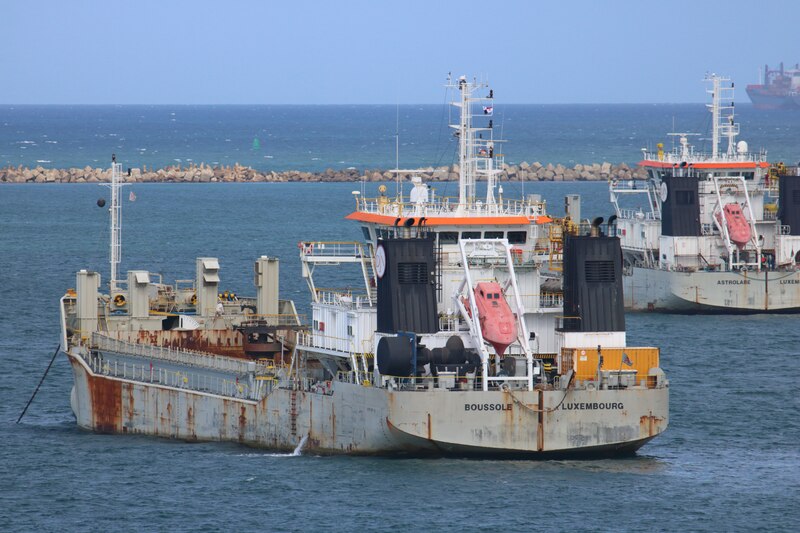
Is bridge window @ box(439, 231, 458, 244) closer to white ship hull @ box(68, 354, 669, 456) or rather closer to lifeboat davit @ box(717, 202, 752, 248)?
white ship hull @ box(68, 354, 669, 456)

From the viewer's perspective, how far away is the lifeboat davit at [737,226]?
71.4 m

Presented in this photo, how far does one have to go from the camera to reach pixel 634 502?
37750 mm

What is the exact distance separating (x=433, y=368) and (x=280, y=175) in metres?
126

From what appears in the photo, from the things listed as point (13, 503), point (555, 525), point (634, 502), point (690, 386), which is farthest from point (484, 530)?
point (690, 386)

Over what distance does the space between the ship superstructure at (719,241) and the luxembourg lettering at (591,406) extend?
109ft

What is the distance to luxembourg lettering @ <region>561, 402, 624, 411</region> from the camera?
129 ft

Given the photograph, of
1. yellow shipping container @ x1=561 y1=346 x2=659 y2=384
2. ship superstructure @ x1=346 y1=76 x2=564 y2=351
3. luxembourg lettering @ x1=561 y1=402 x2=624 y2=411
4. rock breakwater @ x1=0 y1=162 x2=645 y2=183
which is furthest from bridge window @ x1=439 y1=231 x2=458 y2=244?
rock breakwater @ x1=0 y1=162 x2=645 y2=183

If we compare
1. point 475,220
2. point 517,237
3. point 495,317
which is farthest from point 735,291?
point 495,317

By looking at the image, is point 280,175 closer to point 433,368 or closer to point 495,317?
point 495,317

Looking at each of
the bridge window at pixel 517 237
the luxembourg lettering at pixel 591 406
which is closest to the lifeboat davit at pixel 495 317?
the luxembourg lettering at pixel 591 406

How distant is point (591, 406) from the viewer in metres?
39.4

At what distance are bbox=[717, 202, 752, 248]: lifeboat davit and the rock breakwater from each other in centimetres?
8022

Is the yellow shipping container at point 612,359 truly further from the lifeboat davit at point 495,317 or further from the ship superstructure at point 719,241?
the ship superstructure at point 719,241

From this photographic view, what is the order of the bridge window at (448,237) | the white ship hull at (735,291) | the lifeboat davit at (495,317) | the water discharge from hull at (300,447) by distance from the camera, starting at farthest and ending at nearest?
the white ship hull at (735,291) < the bridge window at (448,237) < the water discharge from hull at (300,447) < the lifeboat davit at (495,317)
